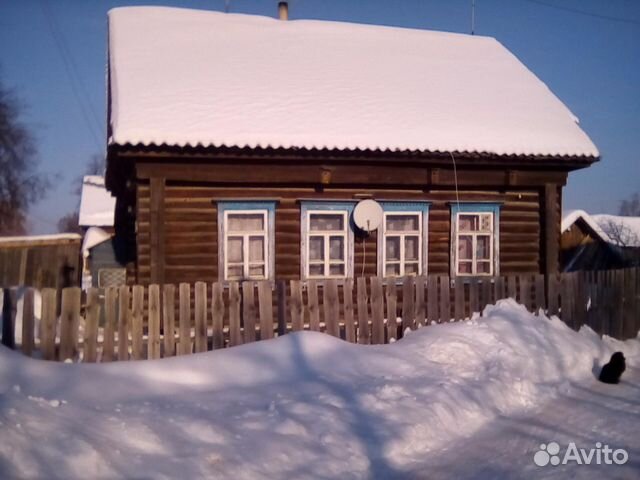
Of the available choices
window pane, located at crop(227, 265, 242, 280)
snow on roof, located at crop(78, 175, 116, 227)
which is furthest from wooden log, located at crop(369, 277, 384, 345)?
snow on roof, located at crop(78, 175, 116, 227)

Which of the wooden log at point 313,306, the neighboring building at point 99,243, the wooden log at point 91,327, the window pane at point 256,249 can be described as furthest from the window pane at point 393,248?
the neighboring building at point 99,243

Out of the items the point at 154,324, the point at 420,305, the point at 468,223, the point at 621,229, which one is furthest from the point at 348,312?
the point at 621,229

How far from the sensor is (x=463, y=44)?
17297mm

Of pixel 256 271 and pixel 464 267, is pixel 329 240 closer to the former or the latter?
pixel 256 271

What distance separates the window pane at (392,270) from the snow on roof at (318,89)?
2217 mm

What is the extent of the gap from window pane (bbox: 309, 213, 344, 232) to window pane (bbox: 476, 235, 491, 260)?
113 inches

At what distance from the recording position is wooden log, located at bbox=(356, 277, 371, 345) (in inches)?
346

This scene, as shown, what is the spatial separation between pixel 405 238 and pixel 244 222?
3065mm

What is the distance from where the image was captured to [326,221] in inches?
452

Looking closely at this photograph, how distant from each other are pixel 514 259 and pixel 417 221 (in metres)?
2.19

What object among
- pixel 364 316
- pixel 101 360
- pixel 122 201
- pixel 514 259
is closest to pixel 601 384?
pixel 364 316

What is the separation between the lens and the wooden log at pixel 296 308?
8.44 m

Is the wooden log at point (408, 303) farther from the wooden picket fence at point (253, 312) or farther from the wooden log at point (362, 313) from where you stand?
the wooden log at point (362, 313)

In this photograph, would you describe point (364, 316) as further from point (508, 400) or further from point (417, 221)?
point (417, 221)
